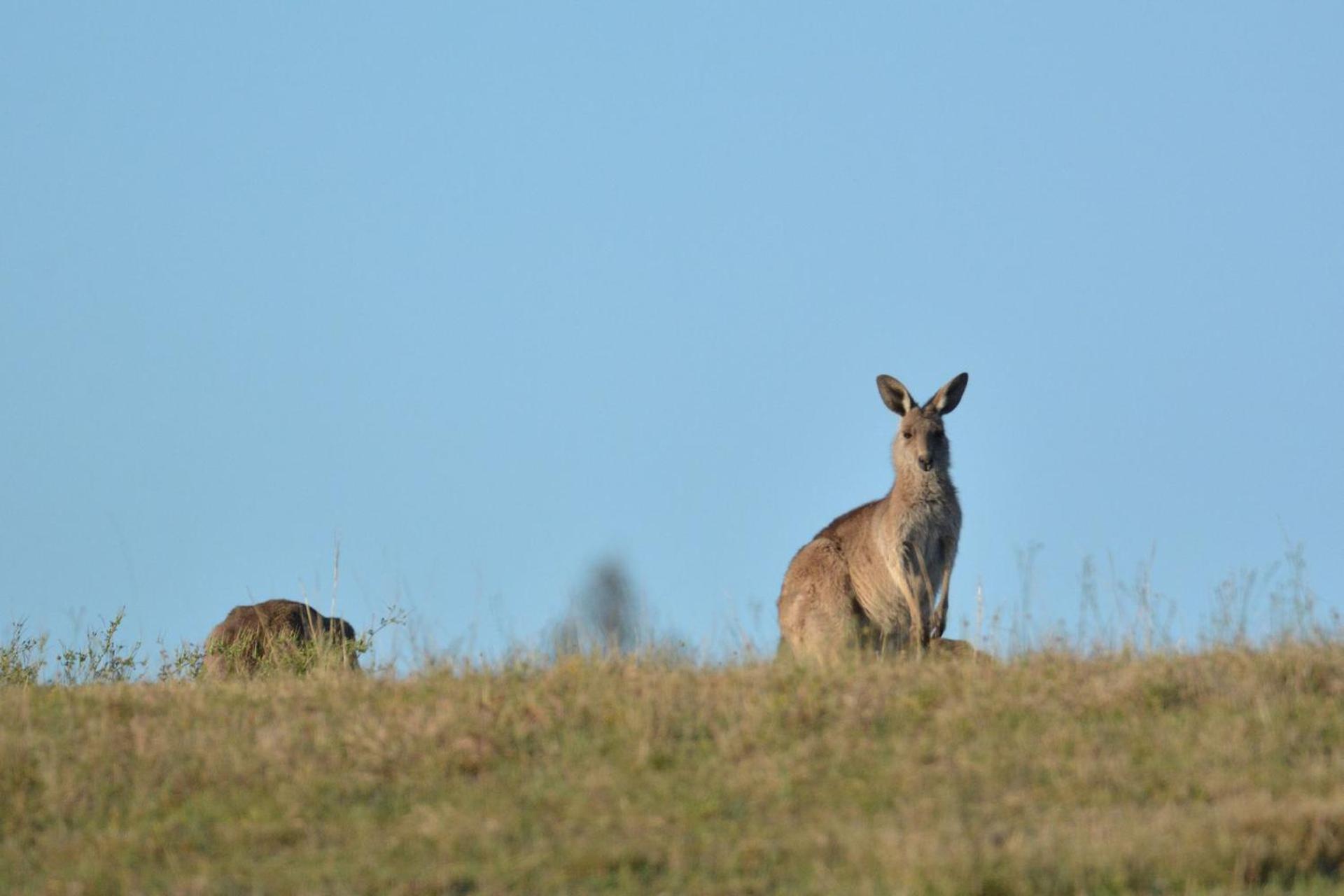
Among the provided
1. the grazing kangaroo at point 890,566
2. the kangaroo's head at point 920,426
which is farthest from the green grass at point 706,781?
the kangaroo's head at point 920,426

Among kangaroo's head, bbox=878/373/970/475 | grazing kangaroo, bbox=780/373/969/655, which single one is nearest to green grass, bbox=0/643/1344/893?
grazing kangaroo, bbox=780/373/969/655

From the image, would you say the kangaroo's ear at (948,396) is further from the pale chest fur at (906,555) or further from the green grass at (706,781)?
the green grass at (706,781)

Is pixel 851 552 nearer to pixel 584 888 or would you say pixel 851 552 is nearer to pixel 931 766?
pixel 931 766

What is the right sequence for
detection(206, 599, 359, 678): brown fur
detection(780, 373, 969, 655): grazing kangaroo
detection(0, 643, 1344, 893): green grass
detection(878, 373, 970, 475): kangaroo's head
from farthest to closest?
detection(206, 599, 359, 678): brown fur < detection(878, 373, 970, 475): kangaroo's head < detection(780, 373, 969, 655): grazing kangaroo < detection(0, 643, 1344, 893): green grass

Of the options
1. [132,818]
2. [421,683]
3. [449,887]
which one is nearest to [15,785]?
[132,818]

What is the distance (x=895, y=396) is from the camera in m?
13.7

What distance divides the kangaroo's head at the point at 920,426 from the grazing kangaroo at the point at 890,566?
0.01 metres

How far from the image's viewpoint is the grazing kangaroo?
12430mm

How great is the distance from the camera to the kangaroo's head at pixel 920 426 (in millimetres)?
12969

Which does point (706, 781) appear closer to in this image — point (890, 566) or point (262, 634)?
point (890, 566)

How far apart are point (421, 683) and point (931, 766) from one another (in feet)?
10.1

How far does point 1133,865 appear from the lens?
593 centimetres

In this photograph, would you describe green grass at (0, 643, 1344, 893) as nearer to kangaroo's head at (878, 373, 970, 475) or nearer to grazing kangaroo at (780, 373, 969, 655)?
grazing kangaroo at (780, 373, 969, 655)

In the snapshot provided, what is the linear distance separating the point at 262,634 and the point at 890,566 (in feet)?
18.4
